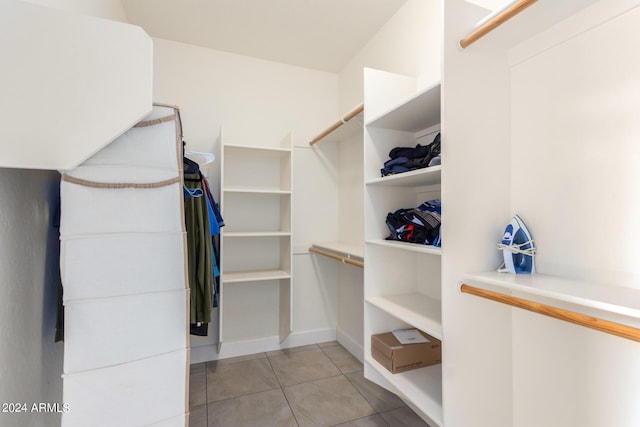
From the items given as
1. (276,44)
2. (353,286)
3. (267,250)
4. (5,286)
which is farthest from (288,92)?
(5,286)

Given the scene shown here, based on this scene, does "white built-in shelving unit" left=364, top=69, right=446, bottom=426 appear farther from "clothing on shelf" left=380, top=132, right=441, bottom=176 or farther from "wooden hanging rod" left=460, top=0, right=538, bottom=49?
"wooden hanging rod" left=460, top=0, right=538, bottom=49

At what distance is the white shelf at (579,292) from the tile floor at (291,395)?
116 cm

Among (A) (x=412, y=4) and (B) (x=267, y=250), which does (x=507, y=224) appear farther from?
(B) (x=267, y=250)

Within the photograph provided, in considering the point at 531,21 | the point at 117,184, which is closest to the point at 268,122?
the point at 117,184

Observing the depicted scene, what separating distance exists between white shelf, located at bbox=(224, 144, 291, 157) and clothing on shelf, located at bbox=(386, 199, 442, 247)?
4.01ft

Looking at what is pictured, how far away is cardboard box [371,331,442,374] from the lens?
1.48 m

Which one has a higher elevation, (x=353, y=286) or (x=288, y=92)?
(x=288, y=92)

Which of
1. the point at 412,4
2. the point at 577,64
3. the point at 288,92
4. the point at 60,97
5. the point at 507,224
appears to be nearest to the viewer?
the point at 60,97

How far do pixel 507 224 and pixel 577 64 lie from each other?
2.13ft

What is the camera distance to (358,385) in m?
2.06

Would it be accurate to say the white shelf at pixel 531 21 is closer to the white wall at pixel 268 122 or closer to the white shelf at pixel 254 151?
the white shelf at pixel 254 151

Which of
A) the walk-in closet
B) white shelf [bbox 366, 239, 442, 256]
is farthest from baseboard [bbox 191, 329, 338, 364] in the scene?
white shelf [bbox 366, 239, 442, 256]

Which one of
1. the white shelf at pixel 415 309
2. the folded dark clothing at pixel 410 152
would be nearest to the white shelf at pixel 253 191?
the folded dark clothing at pixel 410 152

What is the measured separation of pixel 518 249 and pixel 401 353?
78 centimetres
